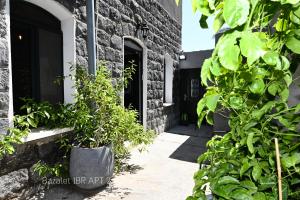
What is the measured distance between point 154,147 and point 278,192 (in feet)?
14.0

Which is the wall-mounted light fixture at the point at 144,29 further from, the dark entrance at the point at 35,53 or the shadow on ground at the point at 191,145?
the shadow on ground at the point at 191,145

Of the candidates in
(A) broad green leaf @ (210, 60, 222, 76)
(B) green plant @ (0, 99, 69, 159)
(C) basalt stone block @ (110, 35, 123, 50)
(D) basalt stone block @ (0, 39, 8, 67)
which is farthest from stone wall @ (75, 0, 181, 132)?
(A) broad green leaf @ (210, 60, 222, 76)

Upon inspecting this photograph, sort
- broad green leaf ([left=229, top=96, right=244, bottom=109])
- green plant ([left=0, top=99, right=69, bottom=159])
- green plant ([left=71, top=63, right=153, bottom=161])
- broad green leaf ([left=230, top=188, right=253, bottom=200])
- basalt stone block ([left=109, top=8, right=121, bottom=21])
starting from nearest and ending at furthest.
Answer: broad green leaf ([left=230, top=188, right=253, bottom=200])
broad green leaf ([left=229, top=96, right=244, bottom=109])
green plant ([left=0, top=99, right=69, bottom=159])
green plant ([left=71, top=63, right=153, bottom=161])
basalt stone block ([left=109, top=8, right=121, bottom=21])

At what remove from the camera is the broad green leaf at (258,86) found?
70 centimetres

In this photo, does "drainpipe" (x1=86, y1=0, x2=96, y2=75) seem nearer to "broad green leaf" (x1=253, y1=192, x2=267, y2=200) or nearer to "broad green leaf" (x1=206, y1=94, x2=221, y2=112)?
"broad green leaf" (x1=206, y1=94, x2=221, y2=112)

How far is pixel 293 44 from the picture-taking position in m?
0.60

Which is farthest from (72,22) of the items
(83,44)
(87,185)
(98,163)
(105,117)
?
(87,185)

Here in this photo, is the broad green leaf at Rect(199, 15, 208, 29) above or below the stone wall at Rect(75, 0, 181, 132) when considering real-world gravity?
below

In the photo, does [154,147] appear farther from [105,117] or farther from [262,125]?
[262,125]

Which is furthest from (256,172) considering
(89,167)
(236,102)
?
(89,167)

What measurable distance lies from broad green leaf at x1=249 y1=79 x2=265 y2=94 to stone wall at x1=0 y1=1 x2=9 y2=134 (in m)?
2.41

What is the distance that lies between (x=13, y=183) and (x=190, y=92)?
6.67 m

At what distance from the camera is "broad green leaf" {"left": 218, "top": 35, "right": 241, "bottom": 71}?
546 millimetres

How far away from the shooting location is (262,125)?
73cm
